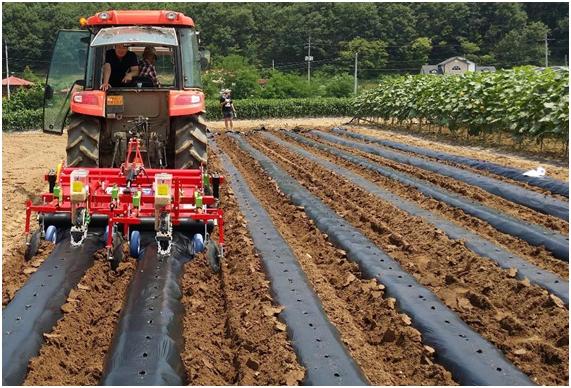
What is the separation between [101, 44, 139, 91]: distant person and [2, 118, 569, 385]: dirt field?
6.42 feet

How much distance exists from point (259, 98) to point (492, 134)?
922 inches

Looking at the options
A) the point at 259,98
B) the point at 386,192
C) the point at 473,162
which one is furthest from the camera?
the point at 259,98

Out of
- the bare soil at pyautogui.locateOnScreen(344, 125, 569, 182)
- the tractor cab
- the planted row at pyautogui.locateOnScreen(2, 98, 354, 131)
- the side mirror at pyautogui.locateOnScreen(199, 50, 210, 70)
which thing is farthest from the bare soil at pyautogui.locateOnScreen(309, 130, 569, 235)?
the planted row at pyautogui.locateOnScreen(2, 98, 354, 131)

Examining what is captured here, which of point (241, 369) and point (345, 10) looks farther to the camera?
point (345, 10)

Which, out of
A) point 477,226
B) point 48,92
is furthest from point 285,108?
point 477,226

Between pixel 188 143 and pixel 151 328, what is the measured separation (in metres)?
3.27

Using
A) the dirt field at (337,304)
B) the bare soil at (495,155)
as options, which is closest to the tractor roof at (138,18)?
the dirt field at (337,304)

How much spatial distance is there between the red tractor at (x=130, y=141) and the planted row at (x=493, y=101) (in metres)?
8.66

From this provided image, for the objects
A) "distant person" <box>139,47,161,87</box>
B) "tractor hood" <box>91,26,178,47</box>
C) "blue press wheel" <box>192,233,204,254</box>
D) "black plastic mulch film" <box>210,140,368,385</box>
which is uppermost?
"tractor hood" <box>91,26,178,47</box>

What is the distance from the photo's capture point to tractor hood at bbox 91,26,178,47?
6.59 m

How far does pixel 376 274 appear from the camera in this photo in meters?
5.25

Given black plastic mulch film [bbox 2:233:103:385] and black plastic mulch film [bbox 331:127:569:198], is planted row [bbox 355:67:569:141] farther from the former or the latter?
black plastic mulch film [bbox 2:233:103:385]

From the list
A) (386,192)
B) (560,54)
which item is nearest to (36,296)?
(386,192)

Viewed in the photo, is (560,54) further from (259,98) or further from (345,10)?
(259,98)
